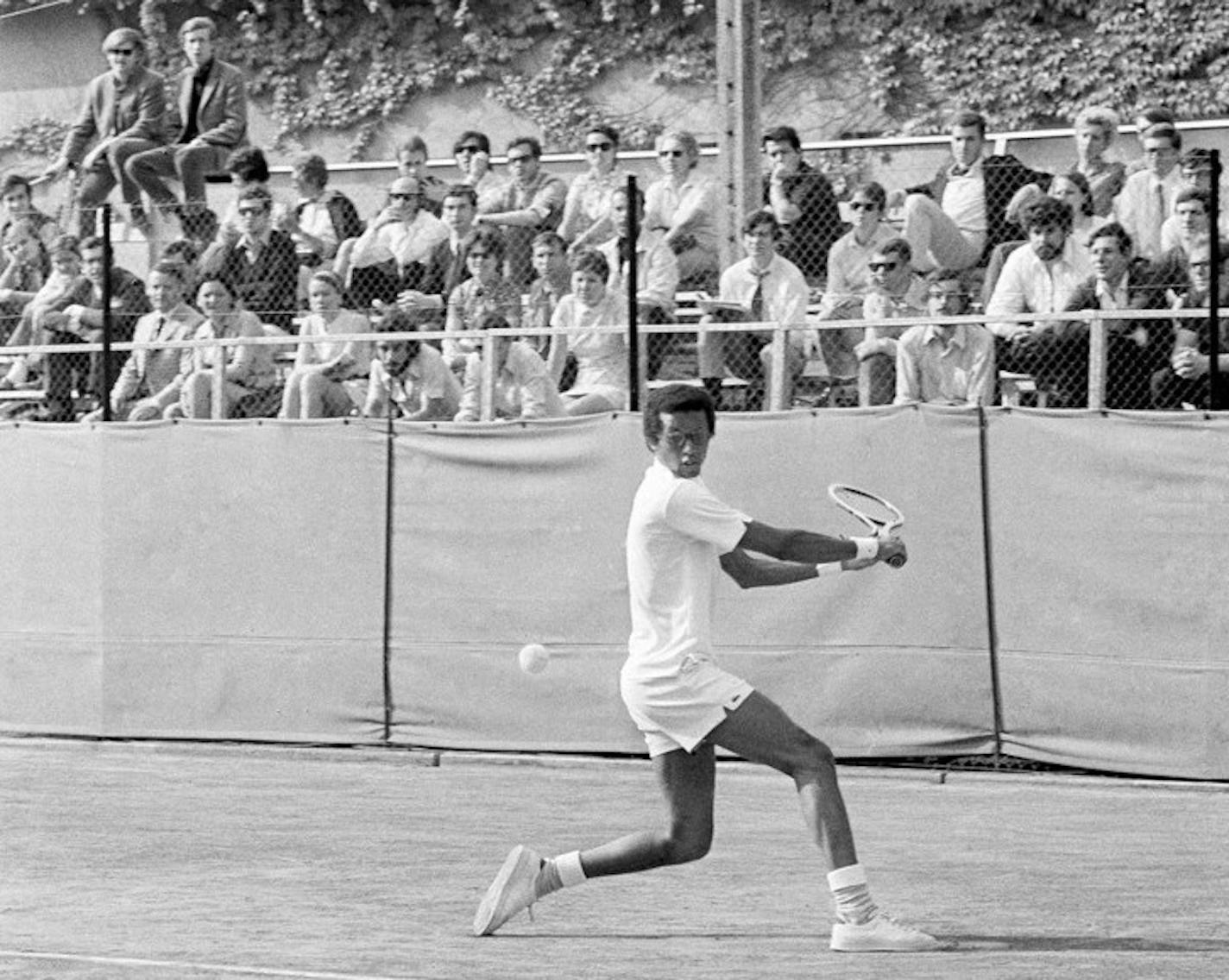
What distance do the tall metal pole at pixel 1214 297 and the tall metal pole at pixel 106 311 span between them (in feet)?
22.3

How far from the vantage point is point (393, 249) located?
55.8 feet

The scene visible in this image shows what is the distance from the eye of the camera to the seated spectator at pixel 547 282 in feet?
50.9

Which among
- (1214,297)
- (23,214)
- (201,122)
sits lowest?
(1214,297)

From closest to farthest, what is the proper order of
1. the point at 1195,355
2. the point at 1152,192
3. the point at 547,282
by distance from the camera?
the point at 1195,355
the point at 1152,192
the point at 547,282

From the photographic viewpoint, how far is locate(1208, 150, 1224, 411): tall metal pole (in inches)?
512

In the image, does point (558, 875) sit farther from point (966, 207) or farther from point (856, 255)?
point (966, 207)

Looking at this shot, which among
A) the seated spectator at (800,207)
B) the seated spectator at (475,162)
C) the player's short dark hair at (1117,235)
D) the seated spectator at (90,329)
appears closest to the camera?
the player's short dark hair at (1117,235)

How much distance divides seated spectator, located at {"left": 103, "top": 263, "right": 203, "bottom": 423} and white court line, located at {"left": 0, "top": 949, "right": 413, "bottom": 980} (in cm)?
827

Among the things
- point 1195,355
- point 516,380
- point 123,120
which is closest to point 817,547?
point 1195,355

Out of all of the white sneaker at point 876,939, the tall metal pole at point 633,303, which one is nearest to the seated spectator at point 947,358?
the tall metal pole at point 633,303

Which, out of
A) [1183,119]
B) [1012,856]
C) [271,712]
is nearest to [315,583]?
[271,712]

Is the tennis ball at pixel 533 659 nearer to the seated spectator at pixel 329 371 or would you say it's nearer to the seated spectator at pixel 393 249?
the seated spectator at pixel 329 371

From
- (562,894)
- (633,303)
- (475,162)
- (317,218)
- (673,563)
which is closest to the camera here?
(673,563)

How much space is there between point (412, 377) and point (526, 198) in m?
2.42
